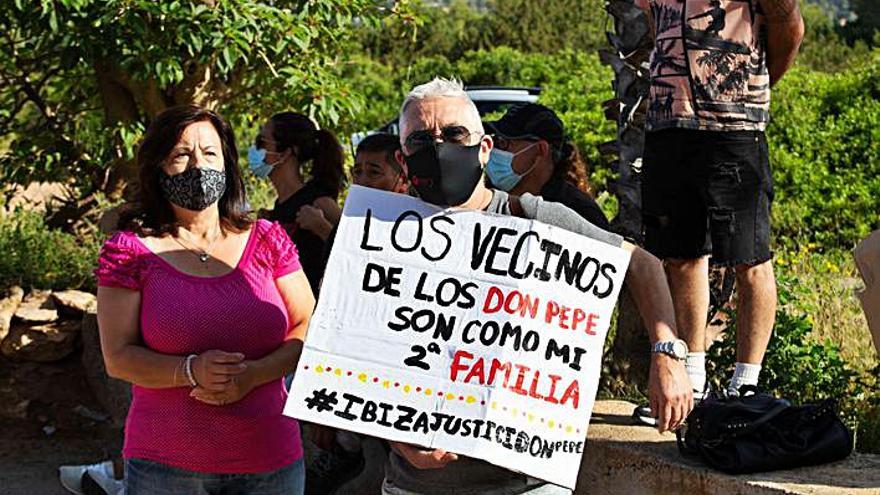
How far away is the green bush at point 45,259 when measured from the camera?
8172 millimetres

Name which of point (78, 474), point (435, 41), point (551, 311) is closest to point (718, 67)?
point (551, 311)

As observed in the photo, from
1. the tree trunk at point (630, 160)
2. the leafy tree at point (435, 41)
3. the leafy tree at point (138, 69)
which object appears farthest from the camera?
the leafy tree at point (435, 41)

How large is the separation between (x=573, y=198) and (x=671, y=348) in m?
1.63

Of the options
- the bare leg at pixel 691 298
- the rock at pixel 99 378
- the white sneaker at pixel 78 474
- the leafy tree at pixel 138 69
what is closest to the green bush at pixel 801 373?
the bare leg at pixel 691 298

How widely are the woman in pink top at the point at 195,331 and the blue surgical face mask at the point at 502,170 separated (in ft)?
4.78

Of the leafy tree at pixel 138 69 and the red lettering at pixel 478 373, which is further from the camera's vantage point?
the leafy tree at pixel 138 69

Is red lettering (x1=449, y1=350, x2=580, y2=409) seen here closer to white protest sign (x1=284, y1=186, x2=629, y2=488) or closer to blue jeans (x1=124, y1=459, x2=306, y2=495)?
white protest sign (x1=284, y1=186, x2=629, y2=488)

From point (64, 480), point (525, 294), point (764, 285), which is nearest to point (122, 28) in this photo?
point (64, 480)

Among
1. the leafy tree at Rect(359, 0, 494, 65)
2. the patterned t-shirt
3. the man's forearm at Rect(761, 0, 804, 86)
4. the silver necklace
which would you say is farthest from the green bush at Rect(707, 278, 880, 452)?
the leafy tree at Rect(359, 0, 494, 65)

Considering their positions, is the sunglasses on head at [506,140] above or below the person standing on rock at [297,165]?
above

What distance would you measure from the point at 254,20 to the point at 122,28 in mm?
722

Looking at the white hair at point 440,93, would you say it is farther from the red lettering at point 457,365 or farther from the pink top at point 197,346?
the pink top at point 197,346

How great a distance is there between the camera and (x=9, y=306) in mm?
Answer: 7809

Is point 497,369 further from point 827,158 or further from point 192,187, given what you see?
point 827,158
